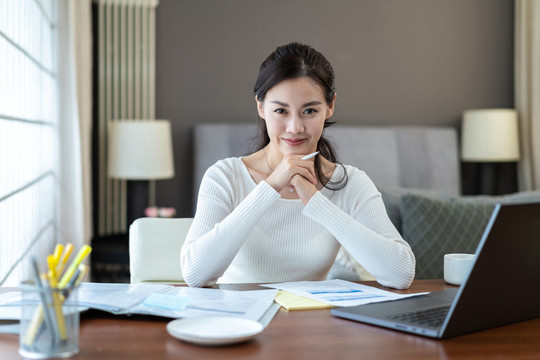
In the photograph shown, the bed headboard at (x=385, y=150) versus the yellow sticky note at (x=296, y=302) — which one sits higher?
the bed headboard at (x=385, y=150)

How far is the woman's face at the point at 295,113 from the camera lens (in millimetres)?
1640

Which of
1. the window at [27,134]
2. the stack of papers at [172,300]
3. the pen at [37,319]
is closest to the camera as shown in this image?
the pen at [37,319]

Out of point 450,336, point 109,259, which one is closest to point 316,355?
point 450,336

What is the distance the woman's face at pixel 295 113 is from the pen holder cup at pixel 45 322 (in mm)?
907

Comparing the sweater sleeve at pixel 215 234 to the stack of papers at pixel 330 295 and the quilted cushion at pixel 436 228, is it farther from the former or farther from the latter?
the quilted cushion at pixel 436 228

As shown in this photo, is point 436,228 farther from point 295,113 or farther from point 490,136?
point 490,136

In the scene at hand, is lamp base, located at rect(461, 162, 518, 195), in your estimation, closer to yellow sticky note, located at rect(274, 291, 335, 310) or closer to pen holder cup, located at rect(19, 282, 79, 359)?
yellow sticky note, located at rect(274, 291, 335, 310)

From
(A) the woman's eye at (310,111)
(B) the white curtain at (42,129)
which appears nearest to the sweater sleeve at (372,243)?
(A) the woman's eye at (310,111)

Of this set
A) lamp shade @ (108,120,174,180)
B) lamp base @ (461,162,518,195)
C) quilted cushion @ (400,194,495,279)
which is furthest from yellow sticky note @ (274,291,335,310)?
lamp base @ (461,162,518,195)

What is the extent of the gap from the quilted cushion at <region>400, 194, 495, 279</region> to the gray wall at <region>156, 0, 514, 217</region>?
1.71 m

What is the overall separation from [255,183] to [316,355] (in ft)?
2.99

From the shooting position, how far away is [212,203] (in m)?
1.62

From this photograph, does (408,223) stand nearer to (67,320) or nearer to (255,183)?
(255,183)

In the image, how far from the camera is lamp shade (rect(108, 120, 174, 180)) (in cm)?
343
